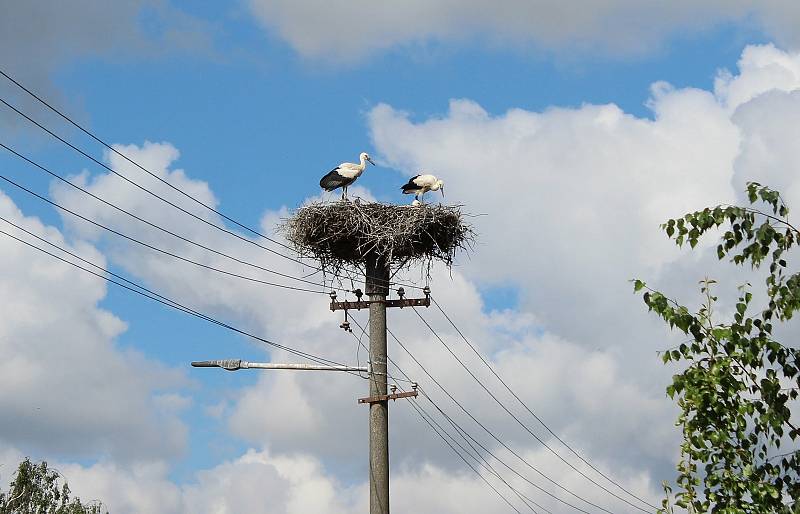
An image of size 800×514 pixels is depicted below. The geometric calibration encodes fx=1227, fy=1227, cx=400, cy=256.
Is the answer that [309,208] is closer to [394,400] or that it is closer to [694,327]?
[394,400]

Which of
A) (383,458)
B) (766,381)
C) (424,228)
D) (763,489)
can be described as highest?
(424,228)

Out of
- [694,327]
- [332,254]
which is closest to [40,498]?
[332,254]

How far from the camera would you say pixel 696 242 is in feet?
25.1

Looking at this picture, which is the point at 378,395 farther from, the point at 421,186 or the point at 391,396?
the point at 421,186

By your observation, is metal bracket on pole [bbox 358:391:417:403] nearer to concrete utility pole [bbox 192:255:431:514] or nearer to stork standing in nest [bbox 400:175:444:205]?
concrete utility pole [bbox 192:255:431:514]

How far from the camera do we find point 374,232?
18.7 m

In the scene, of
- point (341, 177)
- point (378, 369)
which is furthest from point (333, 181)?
point (378, 369)

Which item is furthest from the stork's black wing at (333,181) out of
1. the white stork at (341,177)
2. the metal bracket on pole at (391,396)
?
the metal bracket on pole at (391,396)

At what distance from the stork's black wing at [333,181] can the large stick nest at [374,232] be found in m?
1.15

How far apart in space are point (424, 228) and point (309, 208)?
6.11 ft

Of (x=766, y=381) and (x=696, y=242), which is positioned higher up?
(x=696, y=242)

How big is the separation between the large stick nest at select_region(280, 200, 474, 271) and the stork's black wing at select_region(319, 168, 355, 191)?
1.15 m

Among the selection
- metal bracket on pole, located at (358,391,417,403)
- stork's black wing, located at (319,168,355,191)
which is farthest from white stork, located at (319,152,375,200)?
metal bracket on pole, located at (358,391,417,403)

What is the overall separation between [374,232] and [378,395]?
2523 millimetres
